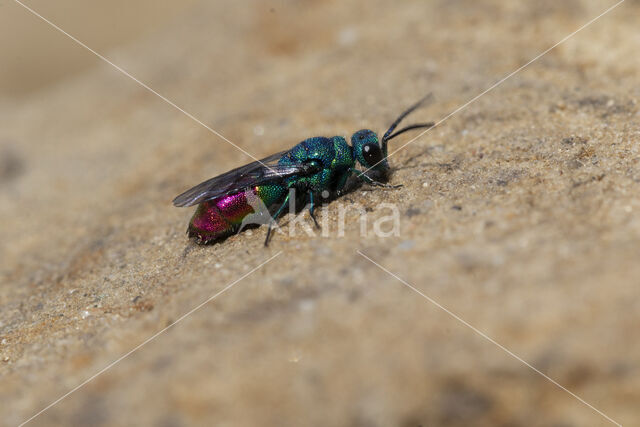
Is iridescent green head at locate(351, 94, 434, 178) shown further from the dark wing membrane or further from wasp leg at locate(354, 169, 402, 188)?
the dark wing membrane

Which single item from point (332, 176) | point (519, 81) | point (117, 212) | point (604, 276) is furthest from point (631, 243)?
point (117, 212)

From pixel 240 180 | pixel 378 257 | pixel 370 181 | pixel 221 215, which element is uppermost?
pixel 240 180

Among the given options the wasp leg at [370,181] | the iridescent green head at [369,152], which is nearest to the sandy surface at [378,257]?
the wasp leg at [370,181]

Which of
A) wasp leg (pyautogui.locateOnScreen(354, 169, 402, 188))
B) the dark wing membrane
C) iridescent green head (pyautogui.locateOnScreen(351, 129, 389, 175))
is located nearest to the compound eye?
iridescent green head (pyautogui.locateOnScreen(351, 129, 389, 175))

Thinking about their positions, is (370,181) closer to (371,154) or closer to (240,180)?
(371,154)

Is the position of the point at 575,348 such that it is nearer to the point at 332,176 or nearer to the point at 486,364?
the point at 486,364

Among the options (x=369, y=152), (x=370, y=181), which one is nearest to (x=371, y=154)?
(x=369, y=152)
